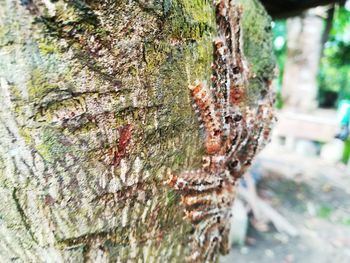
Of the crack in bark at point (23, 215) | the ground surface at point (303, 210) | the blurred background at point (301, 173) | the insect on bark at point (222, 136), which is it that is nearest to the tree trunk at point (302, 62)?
the blurred background at point (301, 173)

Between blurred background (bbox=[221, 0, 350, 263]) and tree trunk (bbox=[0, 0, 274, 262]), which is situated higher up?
tree trunk (bbox=[0, 0, 274, 262])

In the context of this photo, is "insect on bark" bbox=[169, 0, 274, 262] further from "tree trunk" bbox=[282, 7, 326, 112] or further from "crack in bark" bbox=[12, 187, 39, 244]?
"tree trunk" bbox=[282, 7, 326, 112]

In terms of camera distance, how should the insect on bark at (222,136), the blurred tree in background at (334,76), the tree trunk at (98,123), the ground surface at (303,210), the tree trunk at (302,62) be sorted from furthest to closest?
the blurred tree in background at (334,76) < the tree trunk at (302,62) < the ground surface at (303,210) < the insect on bark at (222,136) < the tree trunk at (98,123)

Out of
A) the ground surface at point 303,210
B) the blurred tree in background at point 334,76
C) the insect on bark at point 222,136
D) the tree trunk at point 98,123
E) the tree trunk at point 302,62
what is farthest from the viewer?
the blurred tree in background at point 334,76

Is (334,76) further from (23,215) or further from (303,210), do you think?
(23,215)

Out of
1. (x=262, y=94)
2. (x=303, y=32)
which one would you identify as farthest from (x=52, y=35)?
(x=303, y=32)

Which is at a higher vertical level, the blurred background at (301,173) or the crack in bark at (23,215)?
the crack in bark at (23,215)

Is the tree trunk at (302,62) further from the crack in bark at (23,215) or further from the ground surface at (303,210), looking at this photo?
the crack in bark at (23,215)

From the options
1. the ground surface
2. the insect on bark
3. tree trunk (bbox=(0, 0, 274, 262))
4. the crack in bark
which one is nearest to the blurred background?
the ground surface
